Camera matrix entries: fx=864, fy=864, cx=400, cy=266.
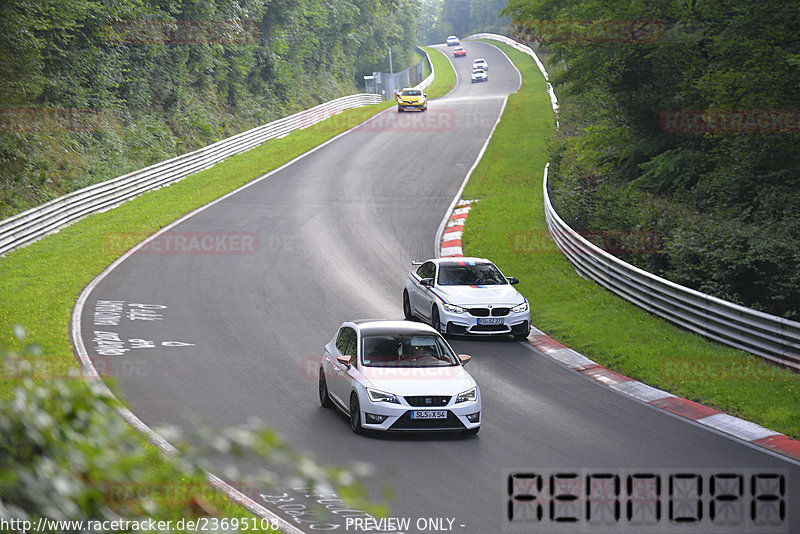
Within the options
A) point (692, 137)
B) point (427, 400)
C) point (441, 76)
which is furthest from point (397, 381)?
point (441, 76)

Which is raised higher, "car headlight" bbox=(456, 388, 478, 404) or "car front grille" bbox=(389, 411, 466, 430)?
"car headlight" bbox=(456, 388, 478, 404)

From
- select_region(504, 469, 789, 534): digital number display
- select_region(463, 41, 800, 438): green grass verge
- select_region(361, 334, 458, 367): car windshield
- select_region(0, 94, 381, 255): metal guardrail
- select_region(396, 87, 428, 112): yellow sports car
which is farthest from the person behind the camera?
select_region(396, 87, 428, 112): yellow sports car

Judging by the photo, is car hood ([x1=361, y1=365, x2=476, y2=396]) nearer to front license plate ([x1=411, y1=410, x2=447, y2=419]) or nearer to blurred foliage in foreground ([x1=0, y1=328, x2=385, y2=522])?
front license plate ([x1=411, y1=410, x2=447, y2=419])

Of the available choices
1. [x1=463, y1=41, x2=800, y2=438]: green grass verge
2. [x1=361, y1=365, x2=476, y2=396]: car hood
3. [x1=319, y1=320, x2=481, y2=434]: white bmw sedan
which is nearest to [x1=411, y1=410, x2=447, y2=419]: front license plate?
[x1=319, y1=320, x2=481, y2=434]: white bmw sedan

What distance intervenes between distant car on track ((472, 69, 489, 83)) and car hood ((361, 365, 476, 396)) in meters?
77.6

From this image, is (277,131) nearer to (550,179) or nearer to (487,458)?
(550,179)

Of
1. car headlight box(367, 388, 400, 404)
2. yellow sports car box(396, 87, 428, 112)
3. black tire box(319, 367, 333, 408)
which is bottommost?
black tire box(319, 367, 333, 408)

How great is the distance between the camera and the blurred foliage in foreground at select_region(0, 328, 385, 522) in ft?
10.3

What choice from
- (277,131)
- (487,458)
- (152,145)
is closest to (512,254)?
(487,458)

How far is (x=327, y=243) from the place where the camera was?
28266mm

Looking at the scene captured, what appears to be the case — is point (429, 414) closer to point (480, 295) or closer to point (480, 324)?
point (480, 324)

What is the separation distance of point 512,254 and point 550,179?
853 cm

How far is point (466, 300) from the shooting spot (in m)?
18.3

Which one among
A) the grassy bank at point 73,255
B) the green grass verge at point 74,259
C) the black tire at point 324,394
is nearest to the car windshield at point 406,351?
the black tire at point 324,394
